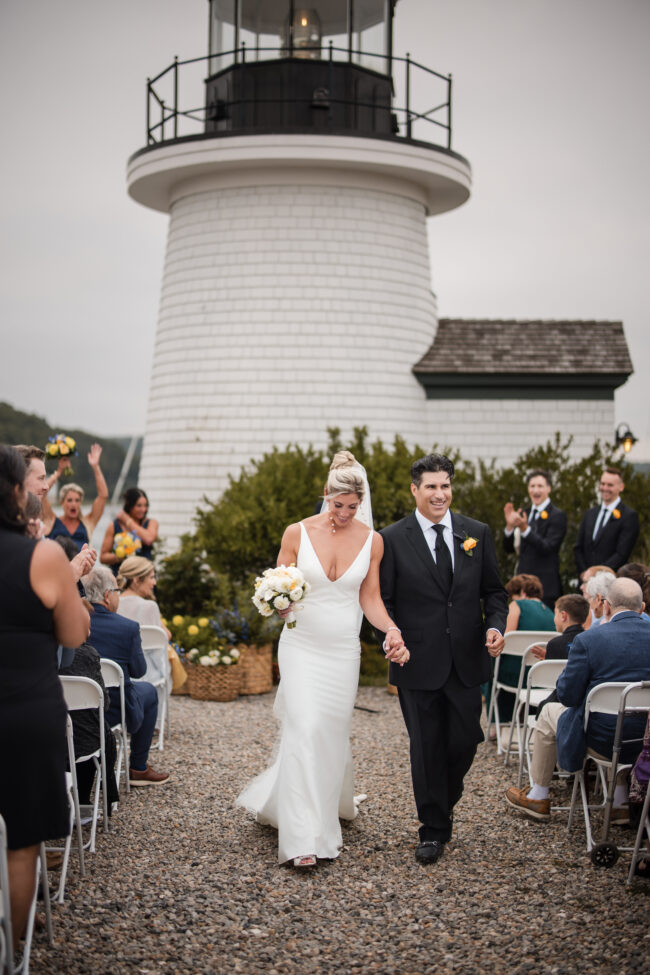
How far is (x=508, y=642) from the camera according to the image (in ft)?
25.7

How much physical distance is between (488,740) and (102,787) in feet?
12.1

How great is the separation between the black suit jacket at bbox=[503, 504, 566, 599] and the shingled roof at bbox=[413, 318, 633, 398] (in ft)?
20.1

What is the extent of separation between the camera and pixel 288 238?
51.1 ft

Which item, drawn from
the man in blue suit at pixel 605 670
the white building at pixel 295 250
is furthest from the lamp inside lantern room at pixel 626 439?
the man in blue suit at pixel 605 670

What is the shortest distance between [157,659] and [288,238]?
8904 millimetres

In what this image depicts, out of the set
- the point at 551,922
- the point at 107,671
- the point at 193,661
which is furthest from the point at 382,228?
the point at 551,922

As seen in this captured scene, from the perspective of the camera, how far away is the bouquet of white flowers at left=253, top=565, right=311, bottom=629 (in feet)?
17.9

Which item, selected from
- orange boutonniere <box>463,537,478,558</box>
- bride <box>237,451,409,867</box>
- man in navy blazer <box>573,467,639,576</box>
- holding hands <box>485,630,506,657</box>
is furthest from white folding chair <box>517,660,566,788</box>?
man in navy blazer <box>573,467,639,576</box>

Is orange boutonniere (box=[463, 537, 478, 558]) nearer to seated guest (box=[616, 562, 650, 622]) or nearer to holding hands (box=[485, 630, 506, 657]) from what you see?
holding hands (box=[485, 630, 506, 657])

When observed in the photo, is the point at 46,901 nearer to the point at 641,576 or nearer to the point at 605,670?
the point at 605,670

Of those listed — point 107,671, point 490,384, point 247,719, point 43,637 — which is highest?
point 490,384

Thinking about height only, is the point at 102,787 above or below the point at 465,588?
below

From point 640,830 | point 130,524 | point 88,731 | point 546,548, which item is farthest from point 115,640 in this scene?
point 546,548

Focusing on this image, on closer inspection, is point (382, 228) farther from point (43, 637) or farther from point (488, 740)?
point (43, 637)
